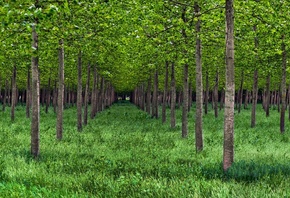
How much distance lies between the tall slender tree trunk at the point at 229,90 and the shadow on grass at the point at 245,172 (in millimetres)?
323

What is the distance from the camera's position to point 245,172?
841cm

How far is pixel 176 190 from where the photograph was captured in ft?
22.9

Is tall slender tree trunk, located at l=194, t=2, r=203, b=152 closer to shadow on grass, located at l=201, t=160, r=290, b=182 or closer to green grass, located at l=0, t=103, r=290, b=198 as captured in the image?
green grass, located at l=0, t=103, r=290, b=198

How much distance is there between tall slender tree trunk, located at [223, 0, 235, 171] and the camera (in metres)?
9.01

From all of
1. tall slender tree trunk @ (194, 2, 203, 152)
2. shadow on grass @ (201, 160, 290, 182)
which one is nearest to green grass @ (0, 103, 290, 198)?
shadow on grass @ (201, 160, 290, 182)

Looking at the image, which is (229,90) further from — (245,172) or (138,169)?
(138,169)

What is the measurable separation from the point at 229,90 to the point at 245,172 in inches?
85.2

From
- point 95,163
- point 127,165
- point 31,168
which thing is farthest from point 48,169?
point 127,165

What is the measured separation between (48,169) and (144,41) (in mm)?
6546

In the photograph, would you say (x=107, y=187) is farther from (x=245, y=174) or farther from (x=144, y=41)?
(x=144, y=41)

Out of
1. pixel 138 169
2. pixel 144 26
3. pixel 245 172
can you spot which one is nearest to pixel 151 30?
pixel 144 26

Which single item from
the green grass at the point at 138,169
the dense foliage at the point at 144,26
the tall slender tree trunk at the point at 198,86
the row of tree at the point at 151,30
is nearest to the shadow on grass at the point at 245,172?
the green grass at the point at 138,169

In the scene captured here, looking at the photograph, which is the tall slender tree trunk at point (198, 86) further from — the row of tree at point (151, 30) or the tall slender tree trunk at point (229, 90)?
the tall slender tree trunk at point (229, 90)

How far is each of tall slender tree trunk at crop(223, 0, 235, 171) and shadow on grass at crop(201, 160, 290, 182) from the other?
323 millimetres
